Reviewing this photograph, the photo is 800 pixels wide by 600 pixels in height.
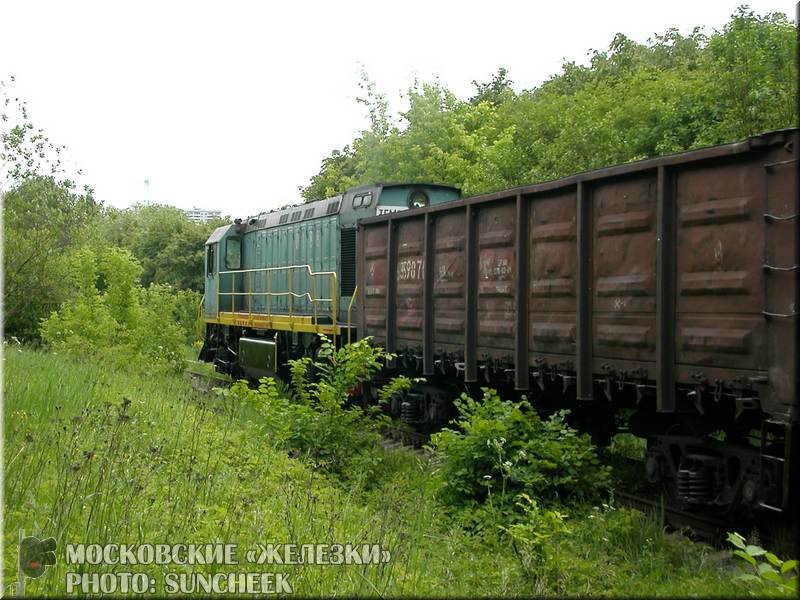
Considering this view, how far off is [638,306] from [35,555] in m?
5.58

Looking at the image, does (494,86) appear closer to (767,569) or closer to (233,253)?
(233,253)

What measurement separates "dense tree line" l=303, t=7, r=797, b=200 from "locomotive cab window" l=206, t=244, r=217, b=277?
7.41 m

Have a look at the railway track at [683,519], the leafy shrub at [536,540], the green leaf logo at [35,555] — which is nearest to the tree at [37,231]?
the railway track at [683,519]

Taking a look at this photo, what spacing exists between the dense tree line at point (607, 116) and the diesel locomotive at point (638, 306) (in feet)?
24.6

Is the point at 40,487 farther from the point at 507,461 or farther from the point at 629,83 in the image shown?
the point at 629,83

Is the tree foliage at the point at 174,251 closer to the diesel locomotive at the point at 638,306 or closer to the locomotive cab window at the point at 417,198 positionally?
the locomotive cab window at the point at 417,198

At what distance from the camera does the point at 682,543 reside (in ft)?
24.5

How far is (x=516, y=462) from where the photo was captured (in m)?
8.52

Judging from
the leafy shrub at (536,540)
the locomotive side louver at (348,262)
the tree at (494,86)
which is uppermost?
the tree at (494,86)

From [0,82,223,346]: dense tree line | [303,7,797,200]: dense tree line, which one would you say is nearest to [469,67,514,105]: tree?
[303,7,797,200]: dense tree line

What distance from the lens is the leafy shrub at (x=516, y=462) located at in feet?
27.6

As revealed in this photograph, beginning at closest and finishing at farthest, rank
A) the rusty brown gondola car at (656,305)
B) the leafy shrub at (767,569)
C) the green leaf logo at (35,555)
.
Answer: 1. the leafy shrub at (767,569)
2. the green leaf logo at (35,555)
3. the rusty brown gondola car at (656,305)

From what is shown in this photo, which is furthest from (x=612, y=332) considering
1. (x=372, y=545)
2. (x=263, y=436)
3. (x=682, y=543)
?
(x=263, y=436)

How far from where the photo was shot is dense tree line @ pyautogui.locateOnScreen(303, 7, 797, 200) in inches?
651
